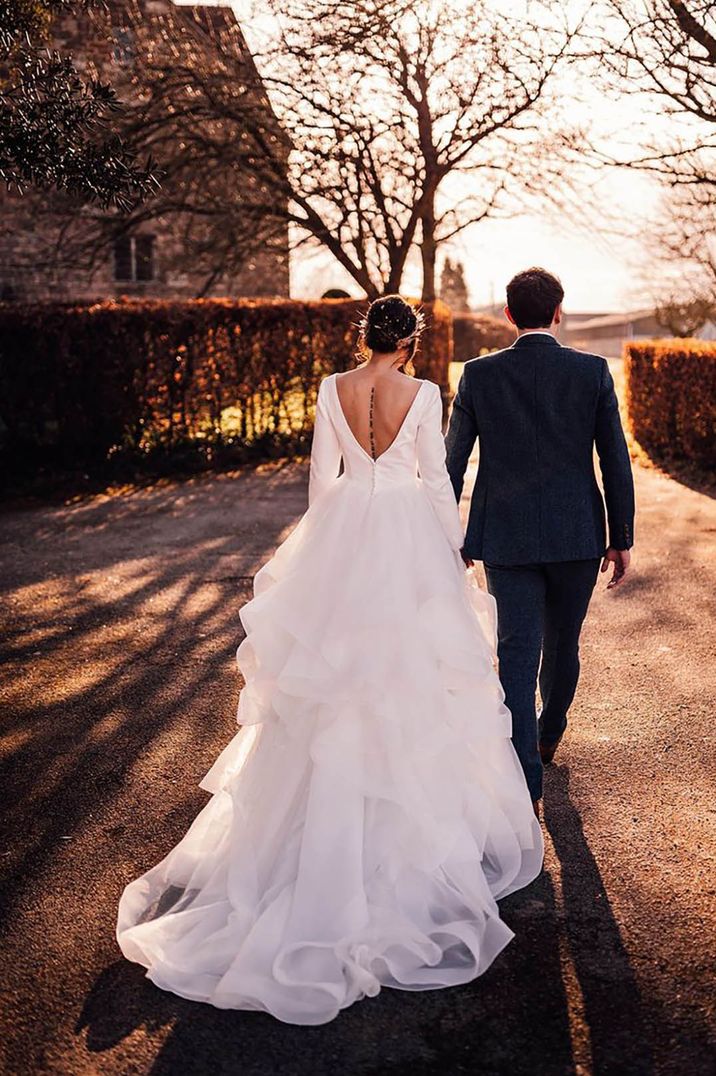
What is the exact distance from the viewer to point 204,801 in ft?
15.3

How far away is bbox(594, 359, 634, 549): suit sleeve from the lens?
4.10 meters

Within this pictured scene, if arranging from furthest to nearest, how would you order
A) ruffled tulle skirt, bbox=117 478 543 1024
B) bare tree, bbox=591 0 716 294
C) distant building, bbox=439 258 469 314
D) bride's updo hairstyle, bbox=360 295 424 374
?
distant building, bbox=439 258 469 314, bare tree, bbox=591 0 716 294, bride's updo hairstyle, bbox=360 295 424 374, ruffled tulle skirt, bbox=117 478 543 1024

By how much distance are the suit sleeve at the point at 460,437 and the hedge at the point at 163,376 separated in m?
9.45

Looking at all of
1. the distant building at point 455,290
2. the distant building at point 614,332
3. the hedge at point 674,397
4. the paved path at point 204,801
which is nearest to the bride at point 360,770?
the paved path at point 204,801

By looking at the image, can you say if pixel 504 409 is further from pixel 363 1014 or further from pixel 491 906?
pixel 363 1014

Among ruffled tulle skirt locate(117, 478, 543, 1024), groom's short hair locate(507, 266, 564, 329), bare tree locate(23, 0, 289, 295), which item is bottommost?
ruffled tulle skirt locate(117, 478, 543, 1024)

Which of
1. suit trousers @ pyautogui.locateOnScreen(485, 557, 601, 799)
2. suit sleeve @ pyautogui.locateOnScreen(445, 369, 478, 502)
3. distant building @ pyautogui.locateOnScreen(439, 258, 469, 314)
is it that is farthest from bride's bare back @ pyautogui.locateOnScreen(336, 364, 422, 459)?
distant building @ pyautogui.locateOnScreen(439, 258, 469, 314)

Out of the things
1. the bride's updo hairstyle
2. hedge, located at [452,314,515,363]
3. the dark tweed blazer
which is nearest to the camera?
the bride's updo hairstyle

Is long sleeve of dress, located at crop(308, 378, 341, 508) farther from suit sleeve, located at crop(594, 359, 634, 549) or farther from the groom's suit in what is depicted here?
suit sleeve, located at crop(594, 359, 634, 549)

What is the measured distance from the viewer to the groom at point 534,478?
162 inches

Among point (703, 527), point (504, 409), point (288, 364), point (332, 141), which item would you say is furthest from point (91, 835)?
point (332, 141)

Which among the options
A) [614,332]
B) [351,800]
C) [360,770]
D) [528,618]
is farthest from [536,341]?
[614,332]

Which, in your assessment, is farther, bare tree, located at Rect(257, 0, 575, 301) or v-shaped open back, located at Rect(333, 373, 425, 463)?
bare tree, located at Rect(257, 0, 575, 301)

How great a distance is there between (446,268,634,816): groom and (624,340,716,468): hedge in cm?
946
